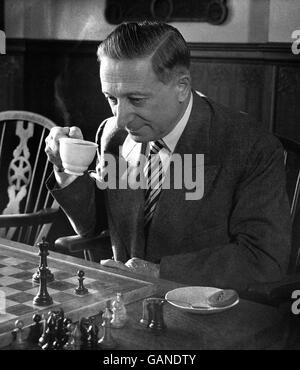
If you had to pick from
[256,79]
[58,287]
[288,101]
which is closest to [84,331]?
[58,287]

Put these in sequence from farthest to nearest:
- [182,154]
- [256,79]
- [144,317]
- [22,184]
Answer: [256,79] → [22,184] → [182,154] → [144,317]

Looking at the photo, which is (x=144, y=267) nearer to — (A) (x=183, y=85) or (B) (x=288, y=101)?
(A) (x=183, y=85)

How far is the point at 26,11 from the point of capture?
3.94m

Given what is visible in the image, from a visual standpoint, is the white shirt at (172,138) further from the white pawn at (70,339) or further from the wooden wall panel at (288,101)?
the wooden wall panel at (288,101)

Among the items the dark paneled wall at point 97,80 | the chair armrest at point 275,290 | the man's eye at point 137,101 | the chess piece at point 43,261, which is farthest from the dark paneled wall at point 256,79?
the chess piece at point 43,261

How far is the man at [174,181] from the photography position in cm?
178

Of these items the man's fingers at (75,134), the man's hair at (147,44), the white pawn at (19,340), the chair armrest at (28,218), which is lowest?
the white pawn at (19,340)

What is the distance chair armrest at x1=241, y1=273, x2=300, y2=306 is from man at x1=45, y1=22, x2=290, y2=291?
0.20 metres

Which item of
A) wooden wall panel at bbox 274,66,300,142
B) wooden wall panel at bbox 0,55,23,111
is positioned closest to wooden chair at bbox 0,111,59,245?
wooden wall panel at bbox 0,55,23,111

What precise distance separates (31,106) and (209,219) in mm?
2305

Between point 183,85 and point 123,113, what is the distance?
0.66 ft

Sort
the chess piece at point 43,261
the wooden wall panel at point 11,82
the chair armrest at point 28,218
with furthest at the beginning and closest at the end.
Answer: the wooden wall panel at point 11,82 < the chair armrest at point 28,218 < the chess piece at point 43,261

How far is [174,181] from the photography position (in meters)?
1.95

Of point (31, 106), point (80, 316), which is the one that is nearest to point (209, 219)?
point (80, 316)
